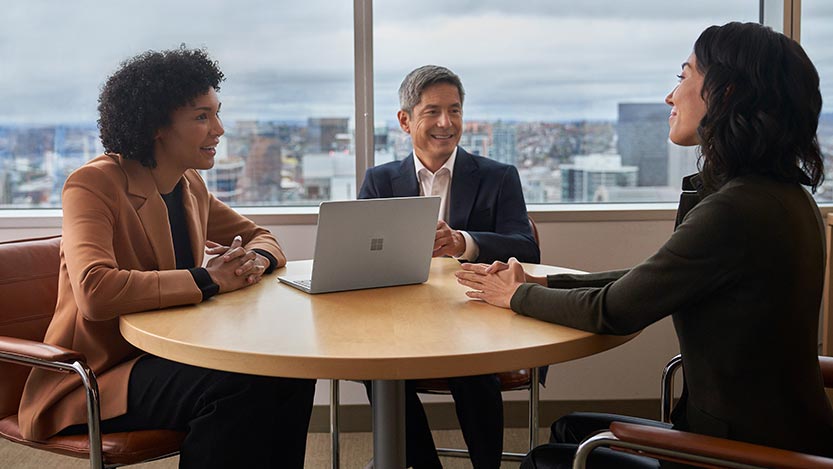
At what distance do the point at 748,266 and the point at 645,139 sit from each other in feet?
7.82

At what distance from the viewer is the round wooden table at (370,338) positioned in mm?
1571

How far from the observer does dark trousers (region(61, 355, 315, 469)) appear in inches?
78.7

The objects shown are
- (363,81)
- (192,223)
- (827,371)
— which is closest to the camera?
(827,371)

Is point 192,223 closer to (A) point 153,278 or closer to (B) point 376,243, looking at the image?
(A) point 153,278

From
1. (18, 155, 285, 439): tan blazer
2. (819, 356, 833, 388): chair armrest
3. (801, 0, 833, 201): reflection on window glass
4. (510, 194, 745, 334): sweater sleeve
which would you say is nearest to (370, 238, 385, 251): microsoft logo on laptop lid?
(18, 155, 285, 439): tan blazer

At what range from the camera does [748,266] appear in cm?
154

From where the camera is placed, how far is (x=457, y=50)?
3.72 metres

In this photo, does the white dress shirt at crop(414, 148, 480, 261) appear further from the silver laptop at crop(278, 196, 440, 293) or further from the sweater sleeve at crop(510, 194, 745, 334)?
the sweater sleeve at crop(510, 194, 745, 334)

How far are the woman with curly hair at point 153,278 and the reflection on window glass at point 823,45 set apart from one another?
2655mm

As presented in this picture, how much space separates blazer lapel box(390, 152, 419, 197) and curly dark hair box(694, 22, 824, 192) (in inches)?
59.8

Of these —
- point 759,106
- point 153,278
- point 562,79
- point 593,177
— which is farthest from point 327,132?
point 759,106

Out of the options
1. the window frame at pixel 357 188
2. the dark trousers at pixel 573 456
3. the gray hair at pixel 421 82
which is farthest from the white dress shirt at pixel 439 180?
the dark trousers at pixel 573 456

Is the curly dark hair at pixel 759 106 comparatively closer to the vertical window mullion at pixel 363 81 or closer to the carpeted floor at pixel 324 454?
the carpeted floor at pixel 324 454

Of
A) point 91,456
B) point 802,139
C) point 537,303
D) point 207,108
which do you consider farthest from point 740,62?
point 91,456
